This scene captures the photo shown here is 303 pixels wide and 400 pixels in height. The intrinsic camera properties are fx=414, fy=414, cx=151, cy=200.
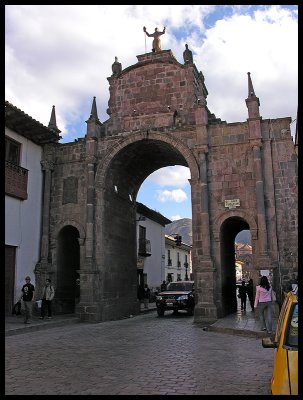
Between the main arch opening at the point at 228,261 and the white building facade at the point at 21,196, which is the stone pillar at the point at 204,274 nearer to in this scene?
the main arch opening at the point at 228,261

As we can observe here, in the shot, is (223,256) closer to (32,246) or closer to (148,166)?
(148,166)

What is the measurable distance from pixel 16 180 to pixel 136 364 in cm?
1068

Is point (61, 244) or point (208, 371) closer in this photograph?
point (208, 371)

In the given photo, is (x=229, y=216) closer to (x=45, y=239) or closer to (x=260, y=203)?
(x=260, y=203)

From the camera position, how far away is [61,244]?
18.7 m

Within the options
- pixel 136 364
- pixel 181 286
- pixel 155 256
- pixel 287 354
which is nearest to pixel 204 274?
pixel 181 286

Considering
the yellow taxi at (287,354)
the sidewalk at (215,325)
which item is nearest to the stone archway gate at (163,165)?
the sidewalk at (215,325)

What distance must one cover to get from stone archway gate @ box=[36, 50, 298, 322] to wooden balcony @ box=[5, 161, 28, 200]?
1.70 meters

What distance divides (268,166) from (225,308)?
5836mm

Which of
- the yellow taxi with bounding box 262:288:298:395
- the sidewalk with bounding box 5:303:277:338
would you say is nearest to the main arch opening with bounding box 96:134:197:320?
the sidewalk with bounding box 5:303:277:338

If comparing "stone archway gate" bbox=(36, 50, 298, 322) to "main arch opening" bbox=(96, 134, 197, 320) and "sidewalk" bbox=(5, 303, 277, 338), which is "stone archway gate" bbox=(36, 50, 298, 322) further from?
"sidewalk" bbox=(5, 303, 277, 338)

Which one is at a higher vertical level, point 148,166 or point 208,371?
point 148,166

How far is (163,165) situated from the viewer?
2111 cm

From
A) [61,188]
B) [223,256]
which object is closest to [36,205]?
[61,188]
